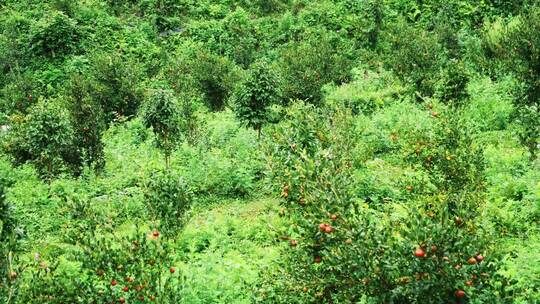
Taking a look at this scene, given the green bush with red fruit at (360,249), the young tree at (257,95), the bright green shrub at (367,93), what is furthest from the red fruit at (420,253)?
the bright green shrub at (367,93)

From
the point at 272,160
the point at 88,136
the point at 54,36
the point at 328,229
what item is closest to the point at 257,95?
the point at 88,136

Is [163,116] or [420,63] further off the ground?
[420,63]

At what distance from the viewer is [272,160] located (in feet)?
23.3

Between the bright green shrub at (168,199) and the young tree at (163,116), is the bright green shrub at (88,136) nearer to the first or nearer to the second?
the young tree at (163,116)

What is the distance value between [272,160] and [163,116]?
11.4m

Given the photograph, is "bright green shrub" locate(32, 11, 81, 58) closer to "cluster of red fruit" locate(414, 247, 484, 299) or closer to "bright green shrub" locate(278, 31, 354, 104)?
"bright green shrub" locate(278, 31, 354, 104)

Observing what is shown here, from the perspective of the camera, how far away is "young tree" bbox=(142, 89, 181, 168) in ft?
57.7

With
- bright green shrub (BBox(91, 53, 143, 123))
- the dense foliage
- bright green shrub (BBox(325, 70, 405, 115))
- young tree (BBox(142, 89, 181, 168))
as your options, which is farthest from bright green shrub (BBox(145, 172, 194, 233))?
bright green shrub (BBox(91, 53, 143, 123))

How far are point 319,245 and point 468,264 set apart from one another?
5.81ft

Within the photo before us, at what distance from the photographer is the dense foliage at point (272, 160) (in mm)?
5848

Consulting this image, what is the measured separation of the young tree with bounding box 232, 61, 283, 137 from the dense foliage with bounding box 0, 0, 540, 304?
0.08m

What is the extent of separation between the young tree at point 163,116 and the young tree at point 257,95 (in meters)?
2.64

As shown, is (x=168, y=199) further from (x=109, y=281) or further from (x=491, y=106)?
(x=491, y=106)

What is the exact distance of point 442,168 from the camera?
30.1 feet
